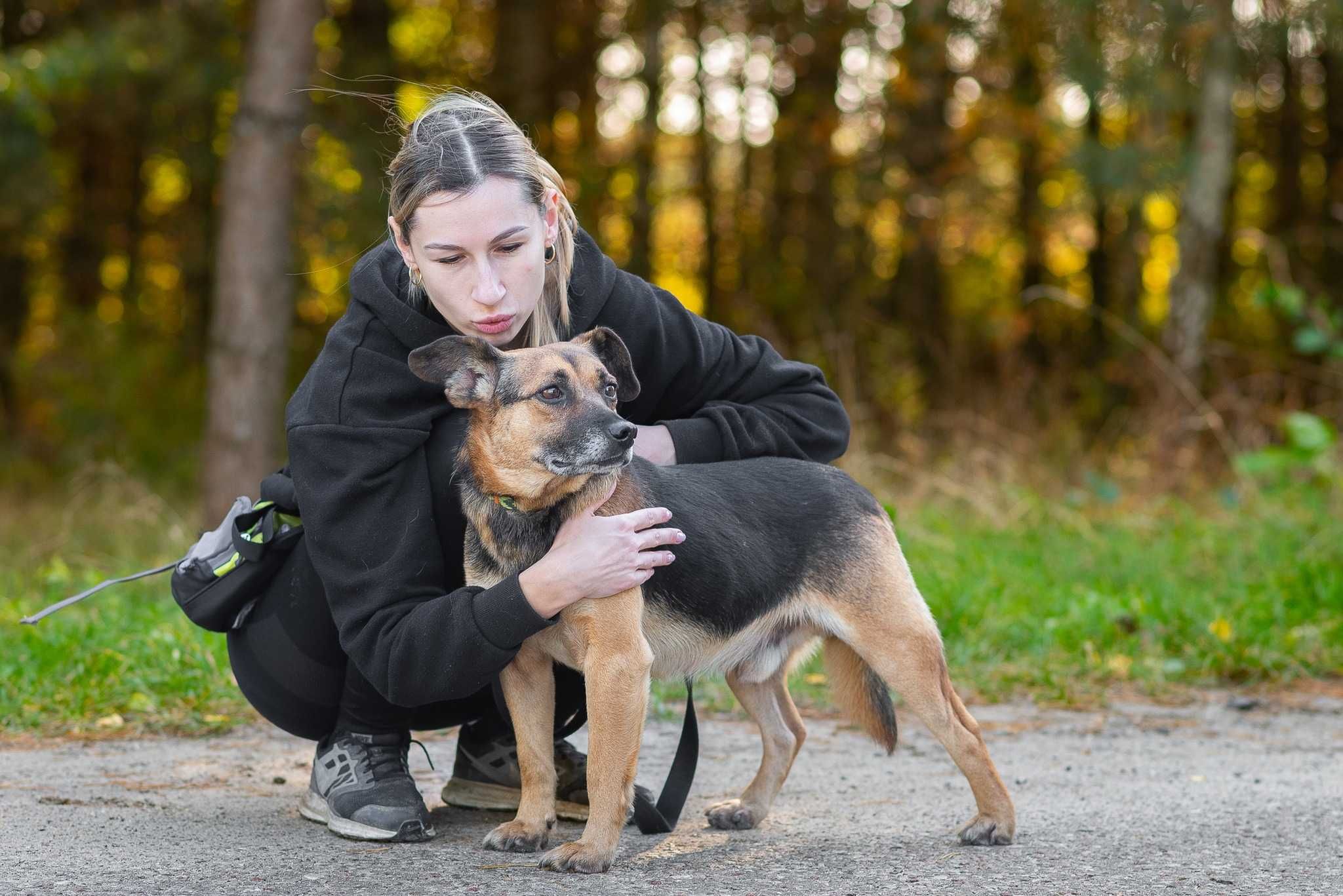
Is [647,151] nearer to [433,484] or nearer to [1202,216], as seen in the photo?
[1202,216]

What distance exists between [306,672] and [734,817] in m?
1.25

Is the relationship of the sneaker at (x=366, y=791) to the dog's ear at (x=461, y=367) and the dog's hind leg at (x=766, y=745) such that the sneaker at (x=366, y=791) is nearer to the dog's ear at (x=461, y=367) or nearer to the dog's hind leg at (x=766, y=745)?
the dog's hind leg at (x=766, y=745)

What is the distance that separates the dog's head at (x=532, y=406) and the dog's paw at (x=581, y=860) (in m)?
0.87

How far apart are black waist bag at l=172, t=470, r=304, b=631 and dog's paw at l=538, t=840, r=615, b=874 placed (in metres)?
1.15

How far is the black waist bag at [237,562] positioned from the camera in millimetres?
3607

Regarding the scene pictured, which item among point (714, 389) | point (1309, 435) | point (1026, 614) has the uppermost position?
point (714, 389)

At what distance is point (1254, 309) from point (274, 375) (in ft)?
45.7

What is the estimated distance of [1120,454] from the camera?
10172 millimetres

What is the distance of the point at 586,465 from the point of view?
3195 millimetres

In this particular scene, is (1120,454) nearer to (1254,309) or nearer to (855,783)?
(855,783)

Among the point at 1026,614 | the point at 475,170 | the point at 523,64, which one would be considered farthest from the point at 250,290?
the point at 475,170

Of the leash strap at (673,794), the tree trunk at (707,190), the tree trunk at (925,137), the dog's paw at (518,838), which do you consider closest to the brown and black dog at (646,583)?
the dog's paw at (518,838)

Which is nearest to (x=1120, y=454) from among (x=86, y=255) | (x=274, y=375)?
(x=274, y=375)

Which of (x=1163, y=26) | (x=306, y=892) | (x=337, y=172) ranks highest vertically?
(x=1163, y=26)
